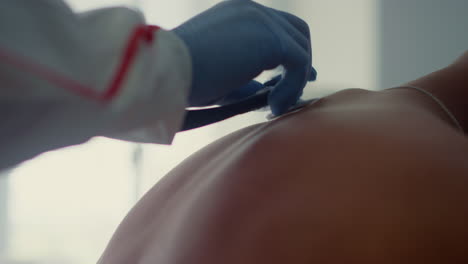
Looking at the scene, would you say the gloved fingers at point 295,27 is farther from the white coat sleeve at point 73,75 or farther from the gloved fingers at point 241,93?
the white coat sleeve at point 73,75

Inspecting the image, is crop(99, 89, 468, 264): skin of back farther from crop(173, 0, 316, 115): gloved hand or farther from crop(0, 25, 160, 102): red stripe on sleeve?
crop(0, 25, 160, 102): red stripe on sleeve

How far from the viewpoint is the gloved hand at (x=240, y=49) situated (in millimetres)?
437

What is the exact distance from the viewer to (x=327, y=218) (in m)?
0.42

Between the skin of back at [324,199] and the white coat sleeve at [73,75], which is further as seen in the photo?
the skin of back at [324,199]

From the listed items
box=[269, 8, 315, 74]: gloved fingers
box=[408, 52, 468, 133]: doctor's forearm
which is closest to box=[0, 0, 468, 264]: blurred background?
box=[408, 52, 468, 133]: doctor's forearm

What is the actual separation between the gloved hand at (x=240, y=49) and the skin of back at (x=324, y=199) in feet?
0.20

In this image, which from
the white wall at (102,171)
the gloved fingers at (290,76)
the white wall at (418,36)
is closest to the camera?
the gloved fingers at (290,76)

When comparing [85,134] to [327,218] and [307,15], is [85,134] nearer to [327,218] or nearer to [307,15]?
[327,218]

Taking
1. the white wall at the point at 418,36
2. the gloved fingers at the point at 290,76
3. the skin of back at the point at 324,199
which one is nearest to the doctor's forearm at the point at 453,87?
the skin of back at the point at 324,199

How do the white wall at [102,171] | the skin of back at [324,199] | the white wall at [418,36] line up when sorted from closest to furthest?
the skin of back at [324,199] < the white wall at [418,36] < the white wall at [102,171]

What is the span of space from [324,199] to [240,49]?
0.15 m

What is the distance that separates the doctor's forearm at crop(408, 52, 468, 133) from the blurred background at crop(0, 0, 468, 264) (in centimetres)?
52

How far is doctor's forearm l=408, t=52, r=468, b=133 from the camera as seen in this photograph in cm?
65

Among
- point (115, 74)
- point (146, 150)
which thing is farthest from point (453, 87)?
point (146, 150)
